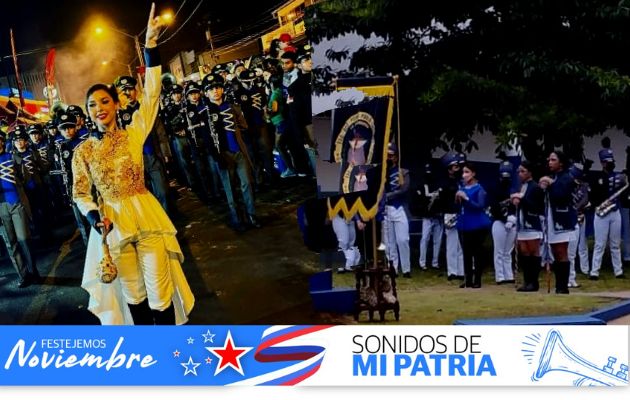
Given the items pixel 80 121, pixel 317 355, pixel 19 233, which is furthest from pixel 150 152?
pixel 317 355

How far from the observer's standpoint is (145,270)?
3709 millimetres

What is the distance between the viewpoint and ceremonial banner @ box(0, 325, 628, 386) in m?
3.78

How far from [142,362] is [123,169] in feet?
3.29

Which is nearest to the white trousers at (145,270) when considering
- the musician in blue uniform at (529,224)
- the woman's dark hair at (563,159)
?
the musician in blue uniform at (529,224)

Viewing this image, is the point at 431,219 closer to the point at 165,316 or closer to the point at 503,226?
the point at 503,226

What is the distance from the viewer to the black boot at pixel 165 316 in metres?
3.75

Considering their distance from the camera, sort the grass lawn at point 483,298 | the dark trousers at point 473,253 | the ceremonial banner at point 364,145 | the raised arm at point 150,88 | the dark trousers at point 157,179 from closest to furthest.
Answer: the raised arm at point 150,88, the dark trousers at point 157,179, the ceremonial banner at point 364,145, the grass lawn at point 483,298, the dark trousers at point 473,253

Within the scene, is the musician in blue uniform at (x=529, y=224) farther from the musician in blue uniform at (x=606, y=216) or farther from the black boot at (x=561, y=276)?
the musician in blue uniform at (x=606, y=216)

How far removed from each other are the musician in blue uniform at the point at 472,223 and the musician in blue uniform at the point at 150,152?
1608 millimetres

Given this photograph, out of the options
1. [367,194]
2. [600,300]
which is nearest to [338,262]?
[367,194]

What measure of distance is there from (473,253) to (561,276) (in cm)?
51

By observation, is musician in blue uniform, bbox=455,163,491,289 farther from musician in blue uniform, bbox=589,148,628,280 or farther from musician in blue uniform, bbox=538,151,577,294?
musician in blue uniform, bbox=589,148,628,280

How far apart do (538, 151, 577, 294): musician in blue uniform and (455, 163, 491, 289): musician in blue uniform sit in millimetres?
347

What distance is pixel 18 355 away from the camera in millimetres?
3807
